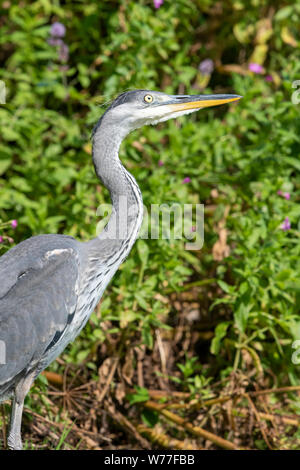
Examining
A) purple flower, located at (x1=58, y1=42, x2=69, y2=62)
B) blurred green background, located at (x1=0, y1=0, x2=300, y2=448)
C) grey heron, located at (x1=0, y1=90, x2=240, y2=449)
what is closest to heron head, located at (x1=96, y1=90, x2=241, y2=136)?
grey heron, located at (x1=0, y1=90, x2=240, y2=449)

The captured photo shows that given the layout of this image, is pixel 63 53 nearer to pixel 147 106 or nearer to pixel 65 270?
pixel 147 106

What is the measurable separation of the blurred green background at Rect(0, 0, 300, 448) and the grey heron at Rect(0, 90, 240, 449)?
0.58 m

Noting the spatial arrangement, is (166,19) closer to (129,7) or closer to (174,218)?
(129,7)

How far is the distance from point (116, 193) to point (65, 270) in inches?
18.1

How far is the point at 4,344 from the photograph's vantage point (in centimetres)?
300

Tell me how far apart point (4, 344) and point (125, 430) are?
1.49 meters

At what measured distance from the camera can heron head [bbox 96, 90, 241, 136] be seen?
3.42m

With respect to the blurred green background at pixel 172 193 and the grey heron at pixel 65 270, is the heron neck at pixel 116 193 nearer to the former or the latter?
the grey heron at pixel 65 270

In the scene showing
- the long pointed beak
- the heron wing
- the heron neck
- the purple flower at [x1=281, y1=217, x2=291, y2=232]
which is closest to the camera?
the heron wing

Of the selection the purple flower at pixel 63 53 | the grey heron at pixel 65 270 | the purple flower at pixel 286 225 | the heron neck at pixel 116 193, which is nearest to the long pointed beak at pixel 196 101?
the grey heron at pixel 65 270

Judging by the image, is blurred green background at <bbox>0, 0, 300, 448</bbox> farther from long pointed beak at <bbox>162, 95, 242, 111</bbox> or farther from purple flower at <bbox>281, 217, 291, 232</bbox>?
long pointed beak at <bbox>162, 95, 242, 111</bbox>

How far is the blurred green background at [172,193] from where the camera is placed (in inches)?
158

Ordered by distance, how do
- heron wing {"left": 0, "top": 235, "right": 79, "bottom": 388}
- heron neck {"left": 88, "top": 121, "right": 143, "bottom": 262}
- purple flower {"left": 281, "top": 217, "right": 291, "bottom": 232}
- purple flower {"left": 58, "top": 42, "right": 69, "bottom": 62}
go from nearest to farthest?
heron wing {"left": 0, "top": 235, "right": 79, "bottom": 388} → heron neck {"left": 88, "top": 121, "right": 143, "bottom": 262} → purple flower {"left": 281, "top": 217, "right": 291, "bottom": 232} → purple flower {"left": 58, "top": 42, "right": 69, "bottom": 62}

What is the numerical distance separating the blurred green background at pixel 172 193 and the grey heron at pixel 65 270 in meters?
0.58
